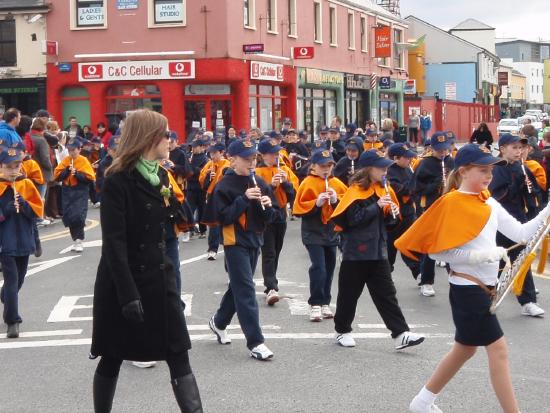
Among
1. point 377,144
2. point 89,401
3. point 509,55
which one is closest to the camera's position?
point 89,401

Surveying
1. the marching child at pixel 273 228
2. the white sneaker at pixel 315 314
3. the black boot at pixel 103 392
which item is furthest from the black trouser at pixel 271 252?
the black boot at pixel 103 392

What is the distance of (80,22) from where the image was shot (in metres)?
32.4

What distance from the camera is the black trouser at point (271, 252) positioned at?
1008 cm

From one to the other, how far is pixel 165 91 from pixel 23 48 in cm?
545

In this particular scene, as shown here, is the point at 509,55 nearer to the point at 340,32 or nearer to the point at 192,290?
the point at 340,32

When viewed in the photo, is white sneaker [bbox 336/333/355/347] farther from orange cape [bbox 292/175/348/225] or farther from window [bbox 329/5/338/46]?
window [bbox 329/5/338/46]

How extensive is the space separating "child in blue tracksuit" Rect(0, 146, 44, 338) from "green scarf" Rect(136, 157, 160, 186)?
394 centimetres

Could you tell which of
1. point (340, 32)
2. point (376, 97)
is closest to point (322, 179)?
point (340, 32)

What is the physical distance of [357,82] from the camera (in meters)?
43.7

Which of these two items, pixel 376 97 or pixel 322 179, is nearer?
pixel 322 179

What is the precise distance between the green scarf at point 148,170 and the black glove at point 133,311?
71cm

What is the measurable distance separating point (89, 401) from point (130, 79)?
1029 inches

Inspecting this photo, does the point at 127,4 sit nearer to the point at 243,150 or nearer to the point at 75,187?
the point at 75,187

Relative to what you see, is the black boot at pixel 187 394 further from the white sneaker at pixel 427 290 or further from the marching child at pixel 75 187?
the marching child at pixel 75 187
